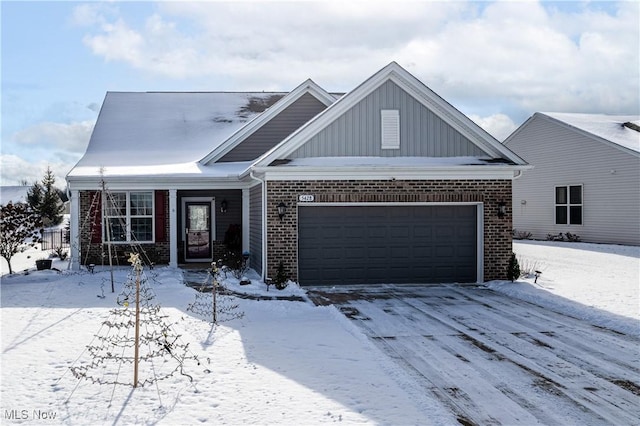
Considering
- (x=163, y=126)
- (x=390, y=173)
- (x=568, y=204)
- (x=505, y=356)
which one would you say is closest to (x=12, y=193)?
(x=163, y=126)

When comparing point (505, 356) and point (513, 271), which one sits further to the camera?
point (513, 271)

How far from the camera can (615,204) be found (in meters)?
24.2

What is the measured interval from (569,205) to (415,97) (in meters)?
15.5

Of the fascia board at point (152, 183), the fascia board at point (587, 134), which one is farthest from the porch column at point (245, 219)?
the fascia board at point (587, 134)

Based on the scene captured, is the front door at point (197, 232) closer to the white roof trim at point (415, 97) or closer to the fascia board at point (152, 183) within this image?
the fascia board at point (152, 183)

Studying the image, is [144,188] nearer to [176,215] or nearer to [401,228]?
[176,215]

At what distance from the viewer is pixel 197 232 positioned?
65.7ft

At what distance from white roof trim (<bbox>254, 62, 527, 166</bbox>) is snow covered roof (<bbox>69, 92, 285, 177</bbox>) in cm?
508

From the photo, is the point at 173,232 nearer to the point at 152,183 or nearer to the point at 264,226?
the point at 152,183

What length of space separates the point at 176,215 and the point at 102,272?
2.84 meters

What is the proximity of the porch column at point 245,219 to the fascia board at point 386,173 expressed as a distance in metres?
3.58

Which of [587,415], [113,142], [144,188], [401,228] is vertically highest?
[113,142]

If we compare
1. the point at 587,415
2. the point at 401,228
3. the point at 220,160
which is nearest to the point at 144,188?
the point at 220,160

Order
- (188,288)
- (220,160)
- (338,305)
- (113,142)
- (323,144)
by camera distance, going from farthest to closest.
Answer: (113,142), (220,160), (323,144), (188,288), (338,305)
